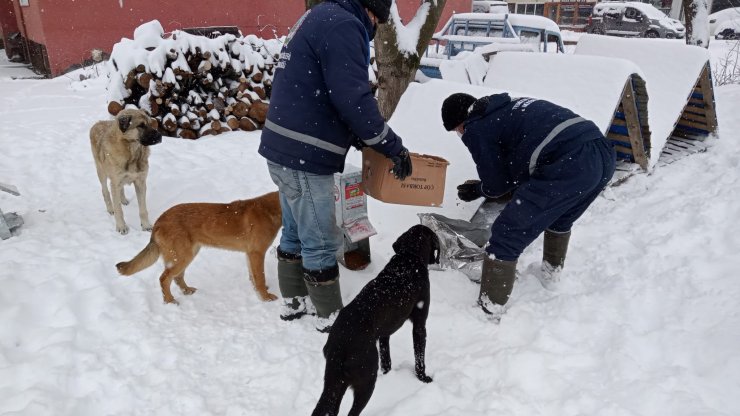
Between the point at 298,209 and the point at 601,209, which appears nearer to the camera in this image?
the point at 298,209

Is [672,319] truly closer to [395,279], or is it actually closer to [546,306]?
[546,306]

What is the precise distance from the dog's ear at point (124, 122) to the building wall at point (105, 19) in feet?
32.3

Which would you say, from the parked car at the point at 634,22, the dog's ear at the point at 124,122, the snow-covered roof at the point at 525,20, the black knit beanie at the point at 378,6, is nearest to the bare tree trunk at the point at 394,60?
the dog's ear at the point at 124,122

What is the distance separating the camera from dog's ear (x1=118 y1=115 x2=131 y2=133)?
4391 millimetres

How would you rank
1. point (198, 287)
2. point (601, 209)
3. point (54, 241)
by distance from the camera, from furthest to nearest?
point (601, 209) → point (54, 241) → point (198, 287)

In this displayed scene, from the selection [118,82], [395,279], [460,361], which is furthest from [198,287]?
[118,82]

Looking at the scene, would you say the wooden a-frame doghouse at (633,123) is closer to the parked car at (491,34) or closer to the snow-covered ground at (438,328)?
the snow-covered ground at (438,328)

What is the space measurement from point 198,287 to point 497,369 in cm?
246

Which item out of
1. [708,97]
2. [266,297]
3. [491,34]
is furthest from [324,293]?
[491,34]

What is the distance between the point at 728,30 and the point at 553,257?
25369mm

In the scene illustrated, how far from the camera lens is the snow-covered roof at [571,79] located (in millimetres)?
4427

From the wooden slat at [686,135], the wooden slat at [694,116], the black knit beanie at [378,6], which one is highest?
the black knit beanie at [378,6]

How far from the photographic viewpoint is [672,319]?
2916mm

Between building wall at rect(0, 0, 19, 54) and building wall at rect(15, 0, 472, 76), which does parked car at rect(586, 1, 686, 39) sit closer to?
building wall at rect(15, 0, 472, 76)
